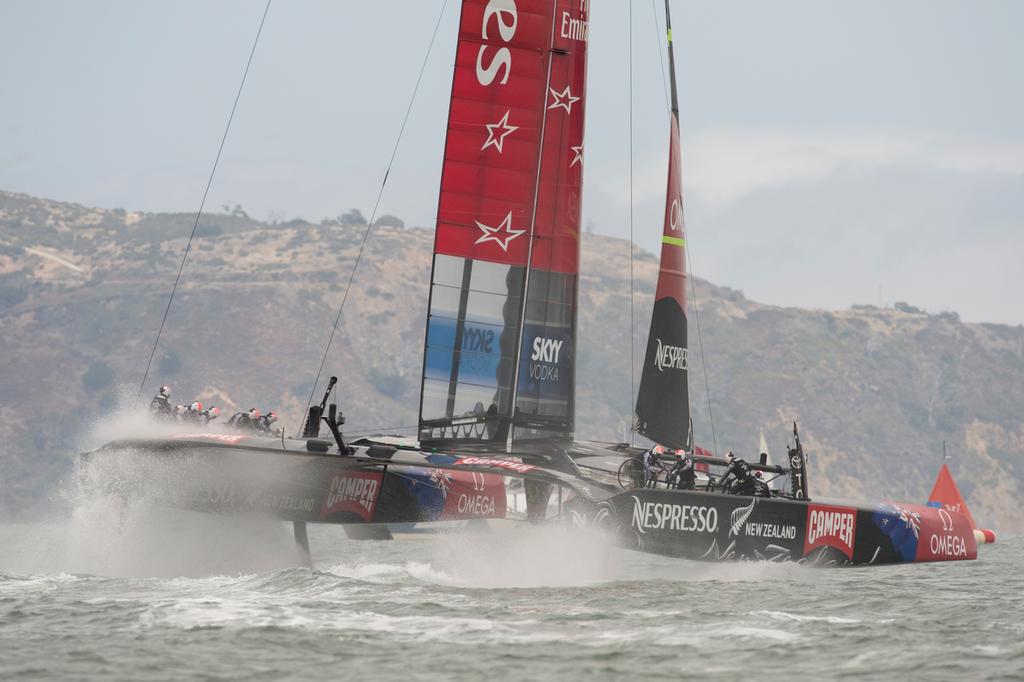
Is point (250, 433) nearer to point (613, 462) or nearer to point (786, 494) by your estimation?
point (613, 462)

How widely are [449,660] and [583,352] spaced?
96081 millimetres

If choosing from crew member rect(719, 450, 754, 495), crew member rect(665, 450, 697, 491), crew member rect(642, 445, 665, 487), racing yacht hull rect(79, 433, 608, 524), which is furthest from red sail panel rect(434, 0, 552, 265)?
crew member rect(719, 450, 754, 495)

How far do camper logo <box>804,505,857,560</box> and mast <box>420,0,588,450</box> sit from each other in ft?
10.7

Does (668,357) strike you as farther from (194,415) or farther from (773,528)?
(194,415)

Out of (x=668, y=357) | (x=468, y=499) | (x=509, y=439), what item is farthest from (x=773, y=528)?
(x=668, y=357)

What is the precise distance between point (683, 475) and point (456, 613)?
3.38 metres

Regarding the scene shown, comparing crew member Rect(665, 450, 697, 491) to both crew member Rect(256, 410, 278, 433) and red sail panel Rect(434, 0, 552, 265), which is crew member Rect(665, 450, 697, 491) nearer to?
red sail panel Rect(434, 0, 552, 265)

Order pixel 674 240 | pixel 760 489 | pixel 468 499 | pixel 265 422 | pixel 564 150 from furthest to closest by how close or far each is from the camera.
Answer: pixel 674 240
pixel 265 422
pixel 564 150
pixel 760 489
pixel 468 499

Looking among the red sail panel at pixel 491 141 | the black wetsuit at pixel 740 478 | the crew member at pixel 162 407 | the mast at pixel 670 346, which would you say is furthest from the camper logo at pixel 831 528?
the crew member at pixel 162 407

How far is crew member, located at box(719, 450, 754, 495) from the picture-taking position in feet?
44.5

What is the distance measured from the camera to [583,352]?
10531 cm

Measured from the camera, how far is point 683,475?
45.2 ft

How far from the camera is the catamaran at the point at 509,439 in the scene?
13.0m

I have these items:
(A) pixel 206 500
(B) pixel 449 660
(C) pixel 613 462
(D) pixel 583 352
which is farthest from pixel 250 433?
(D) pixel 583 352
